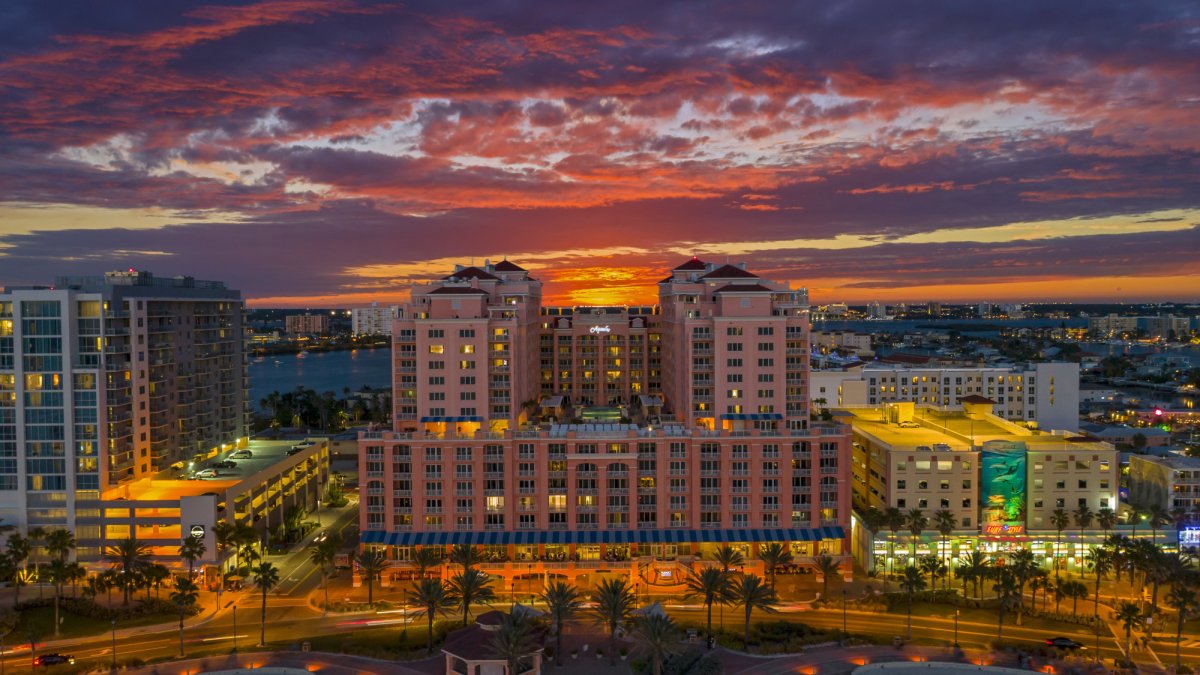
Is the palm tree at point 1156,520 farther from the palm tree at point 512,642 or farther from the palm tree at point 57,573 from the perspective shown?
the palm tree at point 57,573

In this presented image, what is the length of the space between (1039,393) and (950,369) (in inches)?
585

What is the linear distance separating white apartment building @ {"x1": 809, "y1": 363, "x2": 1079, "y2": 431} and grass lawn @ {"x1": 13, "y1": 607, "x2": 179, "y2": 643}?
103740 millimetres

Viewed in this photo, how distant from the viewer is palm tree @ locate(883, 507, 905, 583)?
248 feet

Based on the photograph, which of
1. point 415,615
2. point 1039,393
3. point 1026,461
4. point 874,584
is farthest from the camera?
point 1039,393

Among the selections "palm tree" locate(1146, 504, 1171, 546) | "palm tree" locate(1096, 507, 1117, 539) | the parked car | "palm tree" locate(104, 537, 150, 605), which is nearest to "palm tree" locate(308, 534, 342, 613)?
"palm tree" locate(104, 537, 150, 605)

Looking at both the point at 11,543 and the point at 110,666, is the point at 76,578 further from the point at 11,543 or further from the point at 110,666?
the point at 110,666

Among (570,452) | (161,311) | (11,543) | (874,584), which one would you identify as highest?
(161,311)

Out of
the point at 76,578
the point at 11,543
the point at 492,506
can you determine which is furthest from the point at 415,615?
the point at 11,543

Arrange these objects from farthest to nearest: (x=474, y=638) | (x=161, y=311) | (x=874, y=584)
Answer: (x=161, y=311) → (x=874, y=584) → (x=474, y=638)

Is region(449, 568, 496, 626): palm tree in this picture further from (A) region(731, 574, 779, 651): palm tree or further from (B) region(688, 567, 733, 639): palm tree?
(A) region(731, 574, 779, 651): palm tree

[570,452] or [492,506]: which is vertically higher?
[570,452]

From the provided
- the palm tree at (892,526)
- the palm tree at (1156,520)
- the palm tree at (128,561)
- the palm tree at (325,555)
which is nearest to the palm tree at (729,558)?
the palm tree at (892,526)

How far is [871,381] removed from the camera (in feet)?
477

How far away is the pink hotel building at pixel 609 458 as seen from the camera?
253 ft
